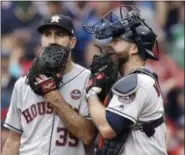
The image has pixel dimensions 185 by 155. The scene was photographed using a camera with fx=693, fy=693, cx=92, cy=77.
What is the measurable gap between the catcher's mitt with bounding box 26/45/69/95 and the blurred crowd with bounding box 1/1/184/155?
3940 millimetres

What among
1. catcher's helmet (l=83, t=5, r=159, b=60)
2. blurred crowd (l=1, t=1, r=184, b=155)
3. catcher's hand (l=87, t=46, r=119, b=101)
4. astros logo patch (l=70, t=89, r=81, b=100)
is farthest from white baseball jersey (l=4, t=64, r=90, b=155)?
blurred crowd (l=1, t=1, r=184, b=155)

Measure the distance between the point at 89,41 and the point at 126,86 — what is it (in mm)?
4553

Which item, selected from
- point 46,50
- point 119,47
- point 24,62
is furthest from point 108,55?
point 24,62

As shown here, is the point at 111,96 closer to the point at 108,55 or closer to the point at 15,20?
the point at 108,55

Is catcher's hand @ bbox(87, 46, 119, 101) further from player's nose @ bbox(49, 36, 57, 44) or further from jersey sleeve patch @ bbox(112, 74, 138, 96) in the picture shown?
player's nose @ bbox(49, 36, 57, 44)

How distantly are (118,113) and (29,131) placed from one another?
86cm

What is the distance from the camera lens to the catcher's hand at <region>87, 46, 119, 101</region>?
4.98 m

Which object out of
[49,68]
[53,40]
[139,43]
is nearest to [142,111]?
[139,43]

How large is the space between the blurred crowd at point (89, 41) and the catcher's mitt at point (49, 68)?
3.94 m

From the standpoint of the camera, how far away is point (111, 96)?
4.96 m

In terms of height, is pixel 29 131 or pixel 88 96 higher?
pixel 88 96

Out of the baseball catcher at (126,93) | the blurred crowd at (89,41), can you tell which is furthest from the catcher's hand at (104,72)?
the blurred crowd at (89,41)

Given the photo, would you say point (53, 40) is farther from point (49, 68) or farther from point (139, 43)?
point (139, 43)

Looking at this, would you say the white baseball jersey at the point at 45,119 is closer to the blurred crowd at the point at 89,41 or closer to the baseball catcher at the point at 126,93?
the baseball catcher at the point at 126,93
